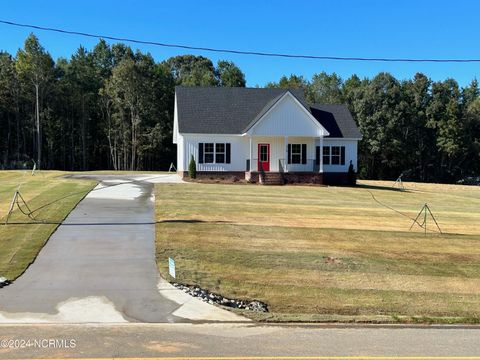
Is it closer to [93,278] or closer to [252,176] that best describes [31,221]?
[93,278]

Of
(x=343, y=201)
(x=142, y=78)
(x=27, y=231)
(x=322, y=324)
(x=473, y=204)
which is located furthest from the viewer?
(x=142, y=78)

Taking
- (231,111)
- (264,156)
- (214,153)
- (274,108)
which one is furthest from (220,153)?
(274,108)

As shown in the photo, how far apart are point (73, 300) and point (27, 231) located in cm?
587

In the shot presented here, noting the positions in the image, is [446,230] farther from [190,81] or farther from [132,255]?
[190,81]

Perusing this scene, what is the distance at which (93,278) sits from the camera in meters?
10.3

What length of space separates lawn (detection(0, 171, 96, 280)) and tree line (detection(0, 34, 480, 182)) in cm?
3448

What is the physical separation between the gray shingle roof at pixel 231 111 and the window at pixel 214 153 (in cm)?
91

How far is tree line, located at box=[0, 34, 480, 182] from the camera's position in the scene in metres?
58.5

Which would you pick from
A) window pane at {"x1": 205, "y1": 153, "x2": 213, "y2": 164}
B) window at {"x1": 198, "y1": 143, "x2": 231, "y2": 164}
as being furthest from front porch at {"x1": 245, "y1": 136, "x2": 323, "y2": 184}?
window pane at {"x1": 205, "y1": 153, "x2": 213, "y2": 164}

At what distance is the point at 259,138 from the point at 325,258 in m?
22.2

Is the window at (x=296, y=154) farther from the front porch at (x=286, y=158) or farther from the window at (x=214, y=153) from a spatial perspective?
the window at (x=214, y=153)

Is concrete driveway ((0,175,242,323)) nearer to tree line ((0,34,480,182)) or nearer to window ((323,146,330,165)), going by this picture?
window ((323,146,330,165))

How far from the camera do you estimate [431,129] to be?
67250mm

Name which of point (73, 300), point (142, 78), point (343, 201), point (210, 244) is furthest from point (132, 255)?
point (142, 78)
